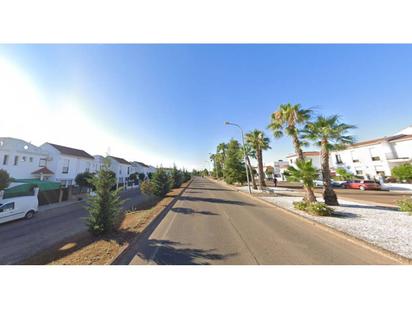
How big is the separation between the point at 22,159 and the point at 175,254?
28334mm

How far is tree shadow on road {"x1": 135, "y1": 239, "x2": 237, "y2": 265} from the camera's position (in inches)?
174

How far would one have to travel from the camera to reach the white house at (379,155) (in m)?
26.0

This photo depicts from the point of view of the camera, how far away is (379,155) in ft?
91.7

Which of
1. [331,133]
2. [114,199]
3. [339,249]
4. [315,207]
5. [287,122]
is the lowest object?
[339,249]

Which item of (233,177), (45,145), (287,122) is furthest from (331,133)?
(45,145)

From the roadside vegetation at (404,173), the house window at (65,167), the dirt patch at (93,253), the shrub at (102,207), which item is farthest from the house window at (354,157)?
the house window at (65,167)

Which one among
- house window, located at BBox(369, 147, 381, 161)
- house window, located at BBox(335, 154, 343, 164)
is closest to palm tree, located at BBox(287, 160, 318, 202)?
house window, located at BBox(369, 147, 381, 161)

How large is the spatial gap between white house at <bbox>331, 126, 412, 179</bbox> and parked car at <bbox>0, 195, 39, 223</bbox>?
118 feet

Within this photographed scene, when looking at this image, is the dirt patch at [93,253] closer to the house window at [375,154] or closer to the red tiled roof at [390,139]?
the red tiled roof at [390,139]

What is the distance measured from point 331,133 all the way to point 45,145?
3608cm

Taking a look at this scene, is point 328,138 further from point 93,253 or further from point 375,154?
point 375,154

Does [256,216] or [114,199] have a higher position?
[114,199]

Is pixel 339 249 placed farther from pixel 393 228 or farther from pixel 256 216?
pixel 256 216
